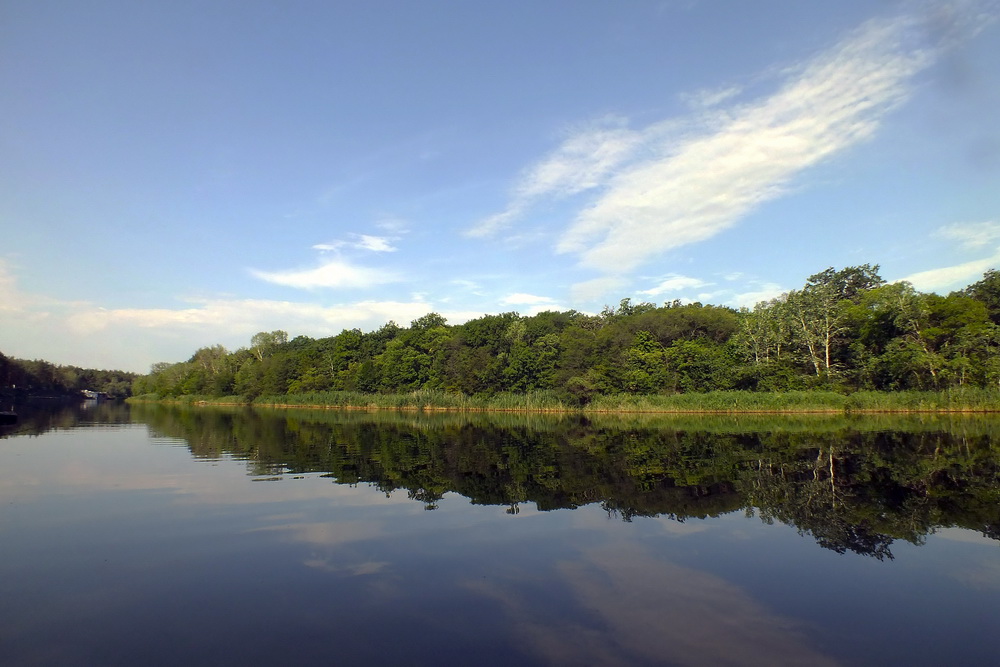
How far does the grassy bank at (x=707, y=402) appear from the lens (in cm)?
4191

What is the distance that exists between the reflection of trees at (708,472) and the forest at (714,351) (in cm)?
2393

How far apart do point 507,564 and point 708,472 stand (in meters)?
10.2

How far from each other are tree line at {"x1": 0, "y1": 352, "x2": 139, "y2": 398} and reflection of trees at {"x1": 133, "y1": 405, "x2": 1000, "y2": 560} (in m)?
115

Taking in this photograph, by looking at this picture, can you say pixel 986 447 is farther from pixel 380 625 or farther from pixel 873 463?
pixel 380 625

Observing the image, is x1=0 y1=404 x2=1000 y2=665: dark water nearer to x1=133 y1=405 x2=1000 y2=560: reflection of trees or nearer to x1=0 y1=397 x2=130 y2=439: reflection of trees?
x1=133 y1=405 x2=1000 y2=560: reflection of trees

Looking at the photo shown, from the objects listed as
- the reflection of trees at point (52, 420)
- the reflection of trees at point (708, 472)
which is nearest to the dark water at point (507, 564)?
the reflection of trees at point (708, 472)

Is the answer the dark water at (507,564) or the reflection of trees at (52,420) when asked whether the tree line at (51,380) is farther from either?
the dark water at (507,564)

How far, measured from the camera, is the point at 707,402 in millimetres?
48875

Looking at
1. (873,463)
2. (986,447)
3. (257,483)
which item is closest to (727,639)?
(257,483)

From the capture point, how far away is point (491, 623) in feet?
19.6

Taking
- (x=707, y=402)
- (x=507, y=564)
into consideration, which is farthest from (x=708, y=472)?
(x=707, y=402)

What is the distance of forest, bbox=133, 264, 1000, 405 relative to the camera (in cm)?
4850

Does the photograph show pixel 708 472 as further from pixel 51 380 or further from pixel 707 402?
pixel 51 380

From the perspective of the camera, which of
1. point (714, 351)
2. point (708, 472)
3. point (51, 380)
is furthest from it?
point (51, 380)
